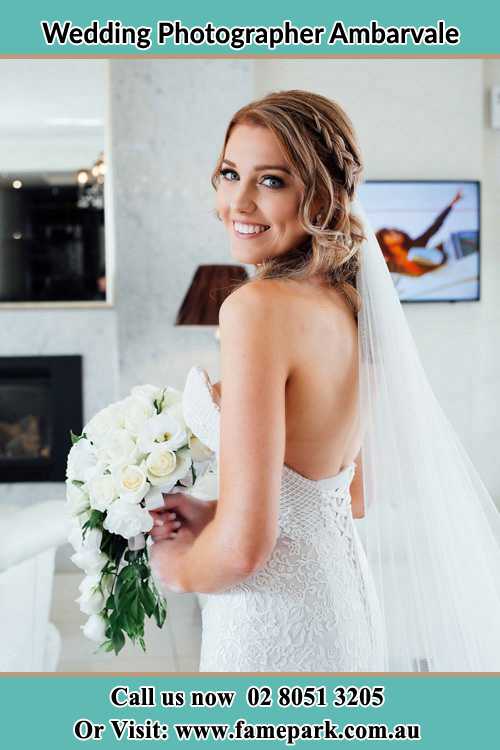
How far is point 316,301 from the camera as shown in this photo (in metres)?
1.41

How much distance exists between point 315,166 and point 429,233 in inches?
165

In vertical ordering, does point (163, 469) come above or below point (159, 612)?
above

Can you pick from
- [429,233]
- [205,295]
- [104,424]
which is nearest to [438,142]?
[429,233]

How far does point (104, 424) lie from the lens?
1627 millimetres

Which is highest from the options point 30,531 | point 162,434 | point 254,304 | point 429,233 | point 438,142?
point 438,142

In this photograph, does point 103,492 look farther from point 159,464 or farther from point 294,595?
point 294,595

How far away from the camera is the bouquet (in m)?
1.53

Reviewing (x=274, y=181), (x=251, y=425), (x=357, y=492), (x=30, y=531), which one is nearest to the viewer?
(x=251, y=425)

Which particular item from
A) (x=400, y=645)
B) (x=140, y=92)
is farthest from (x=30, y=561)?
(x=140, y=92)

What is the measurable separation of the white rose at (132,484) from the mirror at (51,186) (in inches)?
153

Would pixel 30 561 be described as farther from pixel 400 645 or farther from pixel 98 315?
pixel 98 315

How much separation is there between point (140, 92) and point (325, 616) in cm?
427

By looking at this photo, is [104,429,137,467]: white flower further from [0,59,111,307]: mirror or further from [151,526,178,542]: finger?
[0,59,111,307]: mirror

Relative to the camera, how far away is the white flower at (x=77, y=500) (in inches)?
63.2
